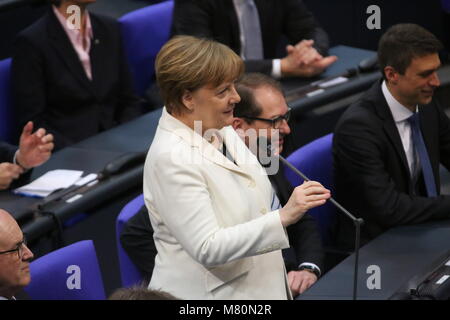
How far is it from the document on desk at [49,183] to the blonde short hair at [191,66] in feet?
2.96

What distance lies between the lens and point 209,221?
184cm

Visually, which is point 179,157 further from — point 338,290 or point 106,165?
point 106,165

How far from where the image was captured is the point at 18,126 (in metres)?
3.27

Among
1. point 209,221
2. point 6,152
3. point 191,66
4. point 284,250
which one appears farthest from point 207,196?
point 6,152

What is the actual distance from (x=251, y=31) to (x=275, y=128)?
1.46 m

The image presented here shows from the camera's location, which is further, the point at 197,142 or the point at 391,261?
the point at 391,261

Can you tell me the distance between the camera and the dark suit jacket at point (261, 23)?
368cm

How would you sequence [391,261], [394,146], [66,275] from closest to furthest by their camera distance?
[66,275]
[391,261]
[394,146]

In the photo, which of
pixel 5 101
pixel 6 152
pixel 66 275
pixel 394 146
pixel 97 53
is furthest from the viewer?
pixel 97 53

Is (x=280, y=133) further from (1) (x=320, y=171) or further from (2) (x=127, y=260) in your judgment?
(2) (x=127, y=260)

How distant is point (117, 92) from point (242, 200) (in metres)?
1.72

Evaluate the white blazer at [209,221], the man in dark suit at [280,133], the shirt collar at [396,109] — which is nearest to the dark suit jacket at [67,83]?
the man in dark suit at [280,133]

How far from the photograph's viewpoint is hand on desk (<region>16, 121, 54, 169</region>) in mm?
2736

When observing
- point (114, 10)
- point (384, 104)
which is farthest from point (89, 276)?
point (114, 10)
